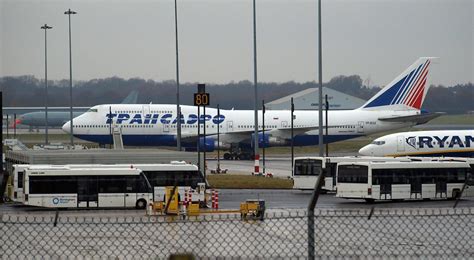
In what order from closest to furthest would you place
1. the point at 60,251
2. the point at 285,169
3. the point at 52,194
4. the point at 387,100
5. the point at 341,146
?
the point at 60,251 → the point at 52,194 → the point at 285,169 → the point at 387,100 → the point at 341,146

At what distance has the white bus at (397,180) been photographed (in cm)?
4125

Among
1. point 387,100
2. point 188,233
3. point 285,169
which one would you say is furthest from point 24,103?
point 188,233

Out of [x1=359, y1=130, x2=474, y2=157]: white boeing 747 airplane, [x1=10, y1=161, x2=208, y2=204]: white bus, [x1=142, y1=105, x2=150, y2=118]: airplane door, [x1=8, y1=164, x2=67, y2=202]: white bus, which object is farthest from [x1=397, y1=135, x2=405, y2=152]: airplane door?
[x1=8, y1=164, x2=67, y2=202]: white bus

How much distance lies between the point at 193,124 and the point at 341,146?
2596 cm

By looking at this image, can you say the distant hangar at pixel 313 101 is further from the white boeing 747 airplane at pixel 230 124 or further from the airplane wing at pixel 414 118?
the airplane wing at pixel 414 118

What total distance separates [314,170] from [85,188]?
15.2m

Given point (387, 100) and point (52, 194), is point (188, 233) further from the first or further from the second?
point (387, 100)

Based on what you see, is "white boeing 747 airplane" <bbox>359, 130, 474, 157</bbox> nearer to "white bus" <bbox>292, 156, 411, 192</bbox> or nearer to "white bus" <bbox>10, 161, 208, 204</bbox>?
"white bus" <bbox>292, 156, 411, 192</bbox>

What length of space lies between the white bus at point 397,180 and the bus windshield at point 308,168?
6.36 metres

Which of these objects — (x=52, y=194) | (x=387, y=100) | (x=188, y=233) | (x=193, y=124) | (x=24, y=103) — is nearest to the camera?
(x=188, y=233)

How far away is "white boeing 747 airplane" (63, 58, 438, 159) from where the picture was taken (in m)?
87.8

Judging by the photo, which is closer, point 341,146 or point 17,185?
point 17,185

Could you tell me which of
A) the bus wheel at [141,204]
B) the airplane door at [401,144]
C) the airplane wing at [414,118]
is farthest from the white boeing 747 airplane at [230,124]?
the bus wheel at [141,204]

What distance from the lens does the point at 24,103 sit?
4587 inches
